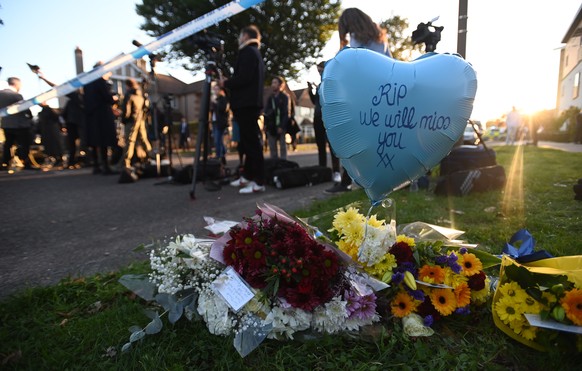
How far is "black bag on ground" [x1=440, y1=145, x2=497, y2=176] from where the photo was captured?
4.61 metres

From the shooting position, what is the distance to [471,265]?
1634 mm

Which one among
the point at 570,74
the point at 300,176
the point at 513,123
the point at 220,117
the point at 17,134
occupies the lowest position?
the point at 300,176

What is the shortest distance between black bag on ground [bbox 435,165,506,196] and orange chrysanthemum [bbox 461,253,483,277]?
9.03ft

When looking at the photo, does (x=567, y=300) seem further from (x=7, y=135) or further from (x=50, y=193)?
(x=7, y=135)

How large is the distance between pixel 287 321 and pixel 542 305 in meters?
1.00

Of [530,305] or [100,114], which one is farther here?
[100,114]

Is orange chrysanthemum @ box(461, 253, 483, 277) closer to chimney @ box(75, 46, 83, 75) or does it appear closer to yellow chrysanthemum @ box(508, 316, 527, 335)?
yellow chrysanthemum @ box(508, 316, 527, 335)

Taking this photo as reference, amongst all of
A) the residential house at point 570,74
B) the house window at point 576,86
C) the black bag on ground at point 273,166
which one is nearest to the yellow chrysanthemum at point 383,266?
the black bag on ground at point 273,166

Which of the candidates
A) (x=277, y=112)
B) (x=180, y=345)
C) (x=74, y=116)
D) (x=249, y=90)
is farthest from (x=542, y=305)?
(x=74, y=116)

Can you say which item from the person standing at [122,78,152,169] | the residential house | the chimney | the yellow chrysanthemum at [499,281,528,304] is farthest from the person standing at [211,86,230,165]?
the residential house

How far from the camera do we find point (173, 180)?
20.1 ft

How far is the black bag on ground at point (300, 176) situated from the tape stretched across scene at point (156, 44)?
2307 millimetres

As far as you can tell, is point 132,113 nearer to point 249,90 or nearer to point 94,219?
point 249,90

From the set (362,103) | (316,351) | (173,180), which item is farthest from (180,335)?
(173,180)
